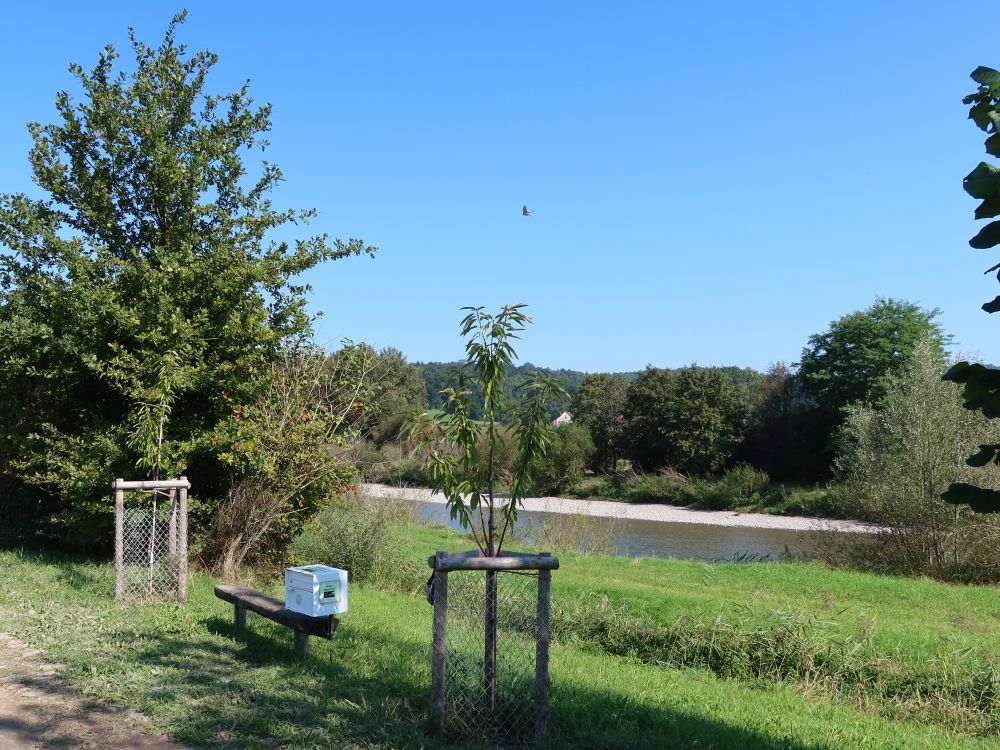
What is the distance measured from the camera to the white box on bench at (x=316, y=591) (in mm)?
6582

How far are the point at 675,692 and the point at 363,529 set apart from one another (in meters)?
7.60

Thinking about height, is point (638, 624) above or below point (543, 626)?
below

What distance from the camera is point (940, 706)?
26.2ft

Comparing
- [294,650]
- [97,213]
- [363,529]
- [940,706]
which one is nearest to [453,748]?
[294,650]

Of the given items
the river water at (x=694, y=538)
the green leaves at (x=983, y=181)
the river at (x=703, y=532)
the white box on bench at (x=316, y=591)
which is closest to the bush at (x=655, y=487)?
the river at (x=703, y=532)

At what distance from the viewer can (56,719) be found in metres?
5.26

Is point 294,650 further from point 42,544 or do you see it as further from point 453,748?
point 42,544

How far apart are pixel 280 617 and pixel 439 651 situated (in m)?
2.37

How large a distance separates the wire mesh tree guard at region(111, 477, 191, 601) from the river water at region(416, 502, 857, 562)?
38.5 ft

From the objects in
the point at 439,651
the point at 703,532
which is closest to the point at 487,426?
the point at 439,651

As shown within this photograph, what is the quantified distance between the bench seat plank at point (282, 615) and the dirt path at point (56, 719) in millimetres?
1571

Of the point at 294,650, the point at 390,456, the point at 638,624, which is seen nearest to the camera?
the point at 294,650

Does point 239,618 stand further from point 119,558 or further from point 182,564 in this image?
point 119,558

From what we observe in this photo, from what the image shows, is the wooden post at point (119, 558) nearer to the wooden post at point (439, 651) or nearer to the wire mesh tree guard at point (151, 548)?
the wire mesh tree guard at point (151, 548)
